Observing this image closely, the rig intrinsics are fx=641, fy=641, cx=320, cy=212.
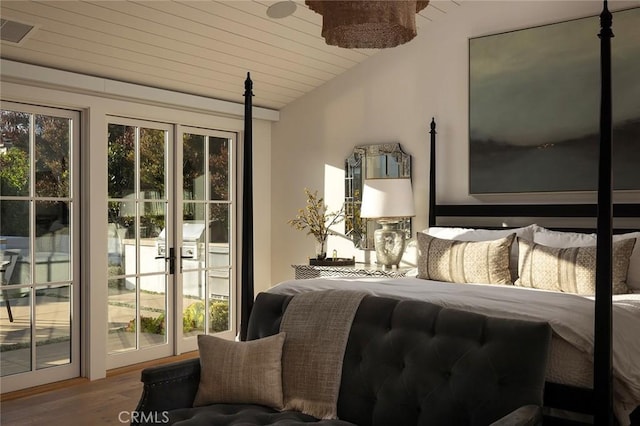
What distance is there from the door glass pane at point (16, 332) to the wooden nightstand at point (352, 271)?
6.94 ft

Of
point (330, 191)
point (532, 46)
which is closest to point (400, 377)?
point (532, 46)

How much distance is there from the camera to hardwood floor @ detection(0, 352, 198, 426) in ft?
12.9

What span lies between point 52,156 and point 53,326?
1245mm

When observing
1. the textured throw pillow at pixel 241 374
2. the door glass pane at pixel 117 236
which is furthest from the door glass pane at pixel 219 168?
the textured throw pillow at pixel 241 374

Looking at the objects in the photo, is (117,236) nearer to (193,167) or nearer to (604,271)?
(193,167)

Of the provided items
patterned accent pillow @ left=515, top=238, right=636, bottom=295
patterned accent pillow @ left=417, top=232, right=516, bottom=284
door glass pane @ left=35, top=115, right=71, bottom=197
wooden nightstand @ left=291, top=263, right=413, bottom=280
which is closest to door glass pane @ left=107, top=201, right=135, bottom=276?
door glass pane @ left=35, top=115, right=71, bottom=197

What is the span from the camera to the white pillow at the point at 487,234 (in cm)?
413

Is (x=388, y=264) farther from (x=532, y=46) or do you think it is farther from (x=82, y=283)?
(x=82, y=283)

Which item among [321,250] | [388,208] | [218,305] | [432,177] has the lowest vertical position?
[218,305]

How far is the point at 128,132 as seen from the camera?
5.20 m

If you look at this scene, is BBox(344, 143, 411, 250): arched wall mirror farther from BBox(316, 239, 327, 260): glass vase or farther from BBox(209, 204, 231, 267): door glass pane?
BBox(209, 204, 231, 267): door glass pane

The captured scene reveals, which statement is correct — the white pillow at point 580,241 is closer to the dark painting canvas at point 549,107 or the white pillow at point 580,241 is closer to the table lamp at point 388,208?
the dark painting canvas at point 549,107

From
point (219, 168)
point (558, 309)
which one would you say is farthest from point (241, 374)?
point (219, 168)

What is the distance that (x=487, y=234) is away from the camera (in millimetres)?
4395
